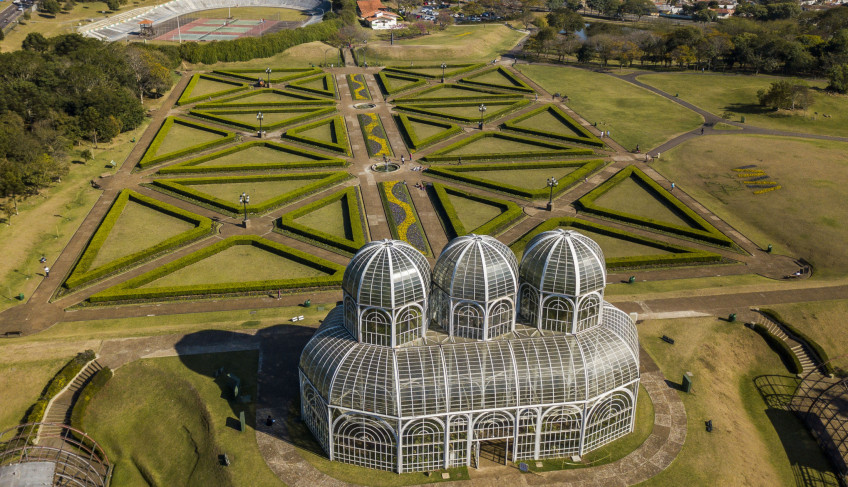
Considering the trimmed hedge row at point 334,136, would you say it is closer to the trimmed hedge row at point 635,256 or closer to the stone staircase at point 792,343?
the trimmed hedge row at point 635,256

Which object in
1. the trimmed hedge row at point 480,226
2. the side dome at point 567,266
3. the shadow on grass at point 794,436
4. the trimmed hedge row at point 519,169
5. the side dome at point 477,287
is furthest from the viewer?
the trimmed hedge row at point 519,169

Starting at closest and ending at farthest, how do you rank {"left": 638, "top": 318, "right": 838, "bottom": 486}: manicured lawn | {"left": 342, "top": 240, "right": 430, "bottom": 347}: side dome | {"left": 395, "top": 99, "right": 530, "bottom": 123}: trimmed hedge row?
{"left": 342, "top": 240, "right": 430, "bottom": 347}: side dome
{"left": 638, "top": 318, "right": 838, "bottom": 486}: manicured lawn
{"left": 395, "top": 99, "right": 530, "bottom": 123}: trimmed hedge row

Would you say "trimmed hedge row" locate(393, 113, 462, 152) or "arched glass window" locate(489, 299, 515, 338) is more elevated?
"arched glass window" locate(489, 299, 515, 338)

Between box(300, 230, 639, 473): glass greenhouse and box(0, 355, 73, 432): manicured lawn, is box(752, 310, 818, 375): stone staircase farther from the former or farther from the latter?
box(0, 355, 73, 432): manicured lawn

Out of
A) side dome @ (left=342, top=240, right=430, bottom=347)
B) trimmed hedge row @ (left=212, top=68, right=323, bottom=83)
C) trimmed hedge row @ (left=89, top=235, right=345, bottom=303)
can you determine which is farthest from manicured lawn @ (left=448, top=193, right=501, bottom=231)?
trimmed hedge row @ (left=212, top=68, right=323, bottom=83)

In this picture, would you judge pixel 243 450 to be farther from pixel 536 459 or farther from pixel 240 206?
pixel 240 206

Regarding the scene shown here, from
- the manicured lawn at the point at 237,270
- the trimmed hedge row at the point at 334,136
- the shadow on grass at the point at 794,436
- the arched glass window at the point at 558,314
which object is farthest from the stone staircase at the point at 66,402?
the trimmed hedge row at the point at 334,136

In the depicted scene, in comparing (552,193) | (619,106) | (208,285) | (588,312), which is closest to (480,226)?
(552,193)

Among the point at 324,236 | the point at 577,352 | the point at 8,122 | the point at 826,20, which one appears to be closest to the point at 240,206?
the point at 324,236
